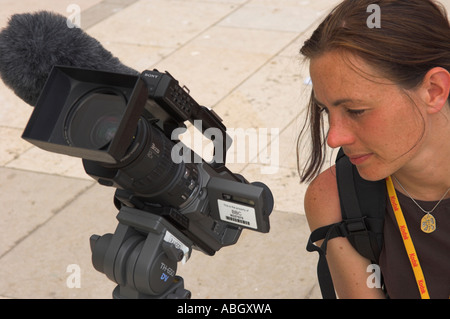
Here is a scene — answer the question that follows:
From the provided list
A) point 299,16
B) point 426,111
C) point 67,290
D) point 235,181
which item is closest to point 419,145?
point 426,111

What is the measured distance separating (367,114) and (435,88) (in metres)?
0.24

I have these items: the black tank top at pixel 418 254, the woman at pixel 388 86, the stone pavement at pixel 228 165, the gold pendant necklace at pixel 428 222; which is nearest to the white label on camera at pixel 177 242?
the woman at pixel 388 86

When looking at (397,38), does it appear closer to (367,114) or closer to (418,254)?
(367,114)

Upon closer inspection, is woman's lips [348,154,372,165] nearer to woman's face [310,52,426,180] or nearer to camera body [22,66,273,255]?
woman's face [310,52,426,180]

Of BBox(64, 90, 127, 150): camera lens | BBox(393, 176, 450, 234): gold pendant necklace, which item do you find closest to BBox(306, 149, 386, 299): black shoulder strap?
BBox(393, 176, 450, 234): gold pendant necklace

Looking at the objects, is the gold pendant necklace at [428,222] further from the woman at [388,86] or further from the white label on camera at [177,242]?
the white label on camera at [177,242]

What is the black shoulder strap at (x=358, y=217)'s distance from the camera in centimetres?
265

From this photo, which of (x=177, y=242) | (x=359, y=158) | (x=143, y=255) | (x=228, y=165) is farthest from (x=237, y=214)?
(x=228, y=165)

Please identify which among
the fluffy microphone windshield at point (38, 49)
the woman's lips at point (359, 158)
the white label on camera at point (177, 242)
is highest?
the fluffy microphone windshield at point (38, 49)

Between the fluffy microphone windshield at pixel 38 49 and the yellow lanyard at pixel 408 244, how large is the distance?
112 cm

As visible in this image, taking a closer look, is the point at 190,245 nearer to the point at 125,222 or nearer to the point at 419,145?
the point at 125,222

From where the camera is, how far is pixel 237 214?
2346 millimetres

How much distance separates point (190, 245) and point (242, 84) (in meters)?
3.89

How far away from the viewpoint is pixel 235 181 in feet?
7.97
